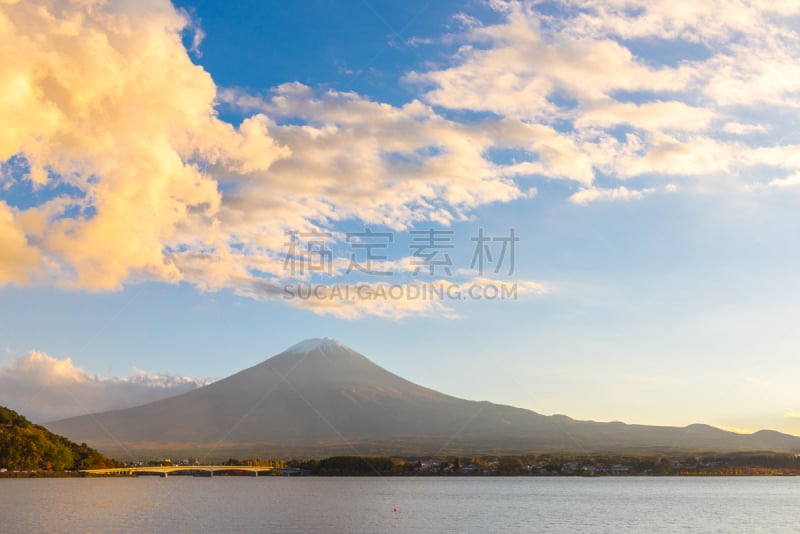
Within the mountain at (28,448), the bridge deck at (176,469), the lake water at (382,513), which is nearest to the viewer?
the lake water at (382,513)

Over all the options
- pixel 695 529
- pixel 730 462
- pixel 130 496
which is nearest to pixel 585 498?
pixel 695 529

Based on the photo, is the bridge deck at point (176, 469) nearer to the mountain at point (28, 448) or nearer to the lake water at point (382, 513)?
the mountain at point (28, 448)

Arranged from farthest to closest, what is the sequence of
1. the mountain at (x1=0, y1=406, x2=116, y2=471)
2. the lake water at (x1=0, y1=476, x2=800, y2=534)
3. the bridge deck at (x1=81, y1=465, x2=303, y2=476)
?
the bridge deck at (x1=81, y1=465, x2=303, y2=476) → the mountain at (x1=0, y1=406, x2=116, y2=471) → the lake water at (x1=0, y1=476, x2=800, y2=534)

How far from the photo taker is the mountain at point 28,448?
112 meters

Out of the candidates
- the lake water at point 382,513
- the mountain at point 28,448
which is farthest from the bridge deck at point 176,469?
the lake water at point 382,513

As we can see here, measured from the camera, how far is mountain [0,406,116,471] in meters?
112

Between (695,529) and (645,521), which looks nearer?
(695,529)

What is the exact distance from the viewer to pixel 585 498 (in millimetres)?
87375

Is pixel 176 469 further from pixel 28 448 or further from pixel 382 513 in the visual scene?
pixel 382 513

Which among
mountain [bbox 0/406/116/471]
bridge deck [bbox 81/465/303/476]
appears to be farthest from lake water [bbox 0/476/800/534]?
bridge deck [bbox 81/465/303/476]

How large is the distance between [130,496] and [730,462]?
126 meters

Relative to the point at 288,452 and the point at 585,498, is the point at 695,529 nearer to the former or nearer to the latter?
the point at 585,498

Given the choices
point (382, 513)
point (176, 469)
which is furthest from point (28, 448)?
point (382, 513)

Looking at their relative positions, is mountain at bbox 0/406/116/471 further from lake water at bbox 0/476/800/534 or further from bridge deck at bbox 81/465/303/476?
lake water at bbox 0/476/800/534
